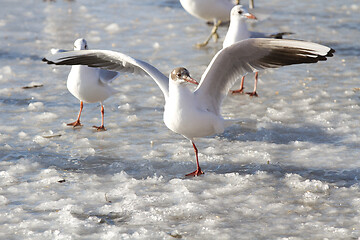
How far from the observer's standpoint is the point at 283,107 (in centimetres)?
755

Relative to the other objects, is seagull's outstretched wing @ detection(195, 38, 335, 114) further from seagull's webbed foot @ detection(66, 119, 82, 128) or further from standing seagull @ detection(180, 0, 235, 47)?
standing seagull @ detection(180, 0, 235, 47)

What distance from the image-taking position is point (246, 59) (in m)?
5.71

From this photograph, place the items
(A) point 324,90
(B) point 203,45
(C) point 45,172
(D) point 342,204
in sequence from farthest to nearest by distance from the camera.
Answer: (B) point 203,45
(A) point 324,90
(C) point 45,172
(D) point 342,204

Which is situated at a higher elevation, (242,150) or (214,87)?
(214,87)

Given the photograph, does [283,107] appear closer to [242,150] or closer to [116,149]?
[242,150]

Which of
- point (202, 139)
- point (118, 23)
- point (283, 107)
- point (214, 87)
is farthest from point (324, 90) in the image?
point (118, 23)

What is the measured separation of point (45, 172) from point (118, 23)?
650cm

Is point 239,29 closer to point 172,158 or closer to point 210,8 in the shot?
point 210,8

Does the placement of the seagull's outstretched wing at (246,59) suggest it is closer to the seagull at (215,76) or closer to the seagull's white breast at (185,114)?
the seagull at (215,76)

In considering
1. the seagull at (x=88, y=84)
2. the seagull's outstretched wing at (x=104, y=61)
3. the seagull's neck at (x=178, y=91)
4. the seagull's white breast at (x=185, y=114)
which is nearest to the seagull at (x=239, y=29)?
the seagull at (x=88, y=84)

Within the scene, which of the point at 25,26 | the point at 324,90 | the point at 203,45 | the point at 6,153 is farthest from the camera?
the point at 25,26

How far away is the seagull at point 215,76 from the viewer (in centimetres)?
537

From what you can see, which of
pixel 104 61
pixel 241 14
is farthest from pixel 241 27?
pixel 104 61

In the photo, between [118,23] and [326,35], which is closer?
[326,35]
